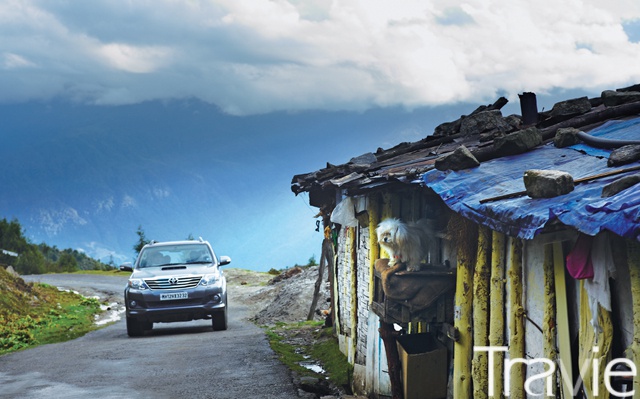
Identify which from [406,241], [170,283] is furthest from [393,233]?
[170,283]

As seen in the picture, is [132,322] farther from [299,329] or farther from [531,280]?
[531,280]

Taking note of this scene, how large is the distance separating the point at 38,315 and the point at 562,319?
74.2 feet

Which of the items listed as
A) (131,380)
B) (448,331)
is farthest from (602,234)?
(131,380)

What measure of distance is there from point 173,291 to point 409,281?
1069 centimetres

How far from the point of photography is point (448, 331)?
8180 millimetres

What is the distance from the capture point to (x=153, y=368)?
13156 millimetres

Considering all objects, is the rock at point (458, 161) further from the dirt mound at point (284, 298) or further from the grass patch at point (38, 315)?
the dirt mound at point (284, 298)

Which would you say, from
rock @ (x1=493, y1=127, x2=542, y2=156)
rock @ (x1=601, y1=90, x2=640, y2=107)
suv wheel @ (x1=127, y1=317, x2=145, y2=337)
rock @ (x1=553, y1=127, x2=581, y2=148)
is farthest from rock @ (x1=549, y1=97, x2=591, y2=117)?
suv wheel @ (x1=127, y1=317, x2=145, y2=337)

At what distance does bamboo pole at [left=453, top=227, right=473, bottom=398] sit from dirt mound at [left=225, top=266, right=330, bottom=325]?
1611cm

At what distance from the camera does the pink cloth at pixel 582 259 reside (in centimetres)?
526

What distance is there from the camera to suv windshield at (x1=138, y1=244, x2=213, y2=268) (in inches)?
750

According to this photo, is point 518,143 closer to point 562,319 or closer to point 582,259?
point 562,319

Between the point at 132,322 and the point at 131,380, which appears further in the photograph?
the point at 132,322

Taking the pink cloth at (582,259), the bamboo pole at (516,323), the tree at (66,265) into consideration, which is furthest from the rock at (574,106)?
the tree at (66,265)
